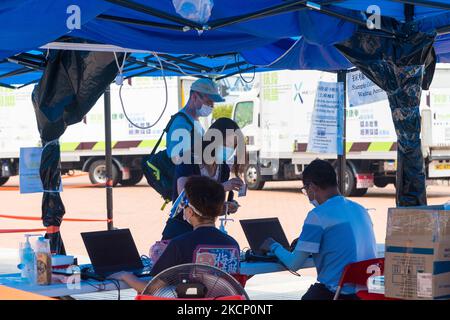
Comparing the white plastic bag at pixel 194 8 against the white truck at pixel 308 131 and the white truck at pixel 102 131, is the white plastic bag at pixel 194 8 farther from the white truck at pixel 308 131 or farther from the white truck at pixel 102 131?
the white truck at pixel 102 131

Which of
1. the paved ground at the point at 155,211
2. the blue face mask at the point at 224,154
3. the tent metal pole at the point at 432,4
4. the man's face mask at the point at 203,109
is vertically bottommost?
the paved ground at the point at 155,211

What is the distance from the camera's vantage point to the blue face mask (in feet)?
19.0

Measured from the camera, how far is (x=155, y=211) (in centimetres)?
1650

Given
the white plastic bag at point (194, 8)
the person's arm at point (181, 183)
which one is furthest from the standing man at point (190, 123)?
the white plastic bag at point (194, 8)

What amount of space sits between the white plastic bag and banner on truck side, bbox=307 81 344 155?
10.6ft

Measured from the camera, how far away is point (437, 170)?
667 inches

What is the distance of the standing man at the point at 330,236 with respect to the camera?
476 cm

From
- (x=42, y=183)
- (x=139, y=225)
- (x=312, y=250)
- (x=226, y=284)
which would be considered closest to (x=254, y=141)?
(x=139, y=225)

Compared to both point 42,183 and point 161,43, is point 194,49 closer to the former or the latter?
point 161,43

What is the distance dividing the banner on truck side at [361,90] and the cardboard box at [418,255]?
4352mm

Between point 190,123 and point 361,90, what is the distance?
277cm

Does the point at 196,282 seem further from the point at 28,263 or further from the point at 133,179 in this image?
the point at 133,179

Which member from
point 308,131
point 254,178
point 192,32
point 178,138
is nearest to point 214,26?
point 178,138
